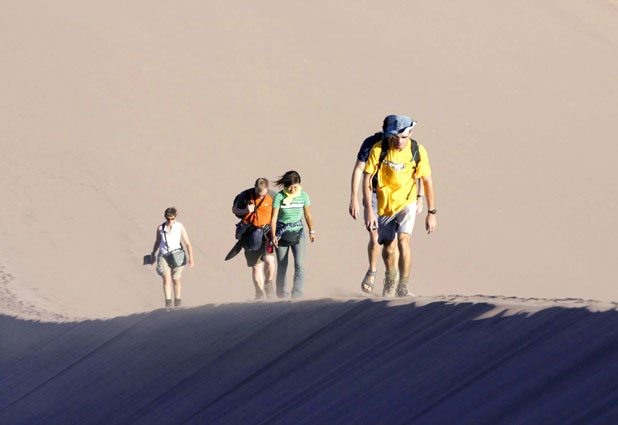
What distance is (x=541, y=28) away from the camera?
41719 millimetres

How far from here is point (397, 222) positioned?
8570 millimetres

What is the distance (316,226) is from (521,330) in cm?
1904

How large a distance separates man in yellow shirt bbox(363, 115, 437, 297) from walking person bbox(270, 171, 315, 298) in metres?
1.90

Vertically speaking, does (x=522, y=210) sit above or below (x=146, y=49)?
below

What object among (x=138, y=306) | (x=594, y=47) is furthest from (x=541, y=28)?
(x=138, y=306)

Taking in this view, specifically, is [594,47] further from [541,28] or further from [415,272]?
[415,272]

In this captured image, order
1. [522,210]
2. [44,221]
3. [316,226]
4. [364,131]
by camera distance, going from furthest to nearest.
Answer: [364,131] → [522,210] → [316,226] → [44,221]

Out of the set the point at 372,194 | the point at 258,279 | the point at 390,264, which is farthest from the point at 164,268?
the point at 372,194

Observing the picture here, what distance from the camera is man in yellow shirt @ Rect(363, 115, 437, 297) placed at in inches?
323

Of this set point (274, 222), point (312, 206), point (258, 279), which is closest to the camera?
point (274, 222)

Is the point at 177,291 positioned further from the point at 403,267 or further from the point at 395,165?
the point at 395,165

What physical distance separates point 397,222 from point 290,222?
7.47 feet

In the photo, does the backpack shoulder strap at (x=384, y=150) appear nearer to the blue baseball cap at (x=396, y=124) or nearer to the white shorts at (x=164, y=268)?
the blue baseball cap at (x=396, y=124)

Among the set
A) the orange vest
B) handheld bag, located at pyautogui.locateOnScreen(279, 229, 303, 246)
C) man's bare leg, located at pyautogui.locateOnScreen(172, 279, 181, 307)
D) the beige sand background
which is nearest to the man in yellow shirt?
handheld bag, located at pyautogui.locateOnScreen(279, 229, 303, 246)
